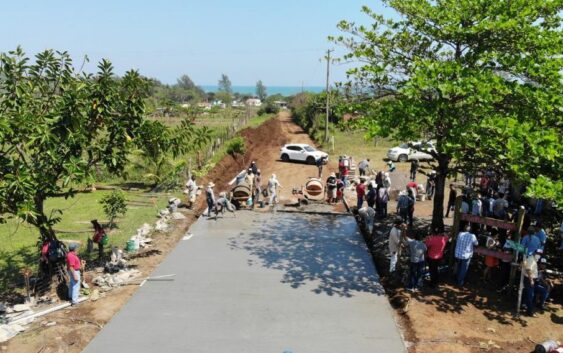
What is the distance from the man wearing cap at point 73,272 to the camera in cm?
1016

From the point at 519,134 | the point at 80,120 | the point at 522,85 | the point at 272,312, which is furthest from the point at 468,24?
the point at 80,120

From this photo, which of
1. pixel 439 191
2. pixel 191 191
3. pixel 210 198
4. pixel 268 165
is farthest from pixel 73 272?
pixel 268 165

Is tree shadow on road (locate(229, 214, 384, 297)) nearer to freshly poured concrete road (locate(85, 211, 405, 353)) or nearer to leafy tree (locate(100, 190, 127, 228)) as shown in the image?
freshly poured concrete road (locate(85, 211, 405, 353))

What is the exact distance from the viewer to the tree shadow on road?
1132 centimetres

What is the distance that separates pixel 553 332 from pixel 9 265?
13.6m

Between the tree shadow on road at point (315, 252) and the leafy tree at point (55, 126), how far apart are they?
490 cm

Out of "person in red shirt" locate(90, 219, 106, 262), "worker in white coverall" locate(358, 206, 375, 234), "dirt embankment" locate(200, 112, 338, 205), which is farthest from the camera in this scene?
"dirt embankment" locate(200, 112, 338, 205)

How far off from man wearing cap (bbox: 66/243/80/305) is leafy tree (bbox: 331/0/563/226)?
24.1ft

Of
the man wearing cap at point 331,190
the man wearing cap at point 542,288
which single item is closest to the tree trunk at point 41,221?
the man wearing cap at point 542,288

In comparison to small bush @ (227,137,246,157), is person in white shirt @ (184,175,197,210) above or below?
below

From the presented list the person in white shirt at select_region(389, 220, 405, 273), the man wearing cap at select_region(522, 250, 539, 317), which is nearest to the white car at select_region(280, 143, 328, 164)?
the person in white shirt at select_region(389, 220, 405, 273)

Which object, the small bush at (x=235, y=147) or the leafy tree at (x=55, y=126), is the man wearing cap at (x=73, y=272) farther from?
the small bush at (x=235, y=147)

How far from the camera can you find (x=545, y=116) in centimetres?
1021

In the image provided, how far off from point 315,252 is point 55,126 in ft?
24.8
